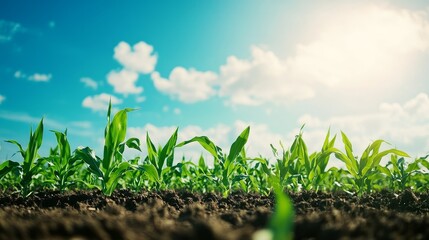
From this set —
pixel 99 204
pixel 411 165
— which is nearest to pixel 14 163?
pixel 99 204

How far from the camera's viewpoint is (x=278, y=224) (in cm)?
94

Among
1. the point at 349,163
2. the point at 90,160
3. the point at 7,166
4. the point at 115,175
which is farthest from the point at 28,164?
the point at 349,163

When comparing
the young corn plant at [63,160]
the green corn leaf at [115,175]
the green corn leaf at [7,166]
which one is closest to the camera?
the green corn leaf at [115,175]

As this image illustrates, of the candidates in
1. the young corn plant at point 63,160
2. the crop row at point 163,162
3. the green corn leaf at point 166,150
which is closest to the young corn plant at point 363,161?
the crop row at point 163,162

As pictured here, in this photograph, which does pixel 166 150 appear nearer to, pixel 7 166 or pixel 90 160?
pixel 90 160

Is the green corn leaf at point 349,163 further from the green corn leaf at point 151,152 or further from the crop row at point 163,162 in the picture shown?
the green corn leaf at point 151,152

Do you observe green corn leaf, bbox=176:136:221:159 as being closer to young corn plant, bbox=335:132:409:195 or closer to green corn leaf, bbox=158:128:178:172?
green corn leaf, bbox=158:128:178:172

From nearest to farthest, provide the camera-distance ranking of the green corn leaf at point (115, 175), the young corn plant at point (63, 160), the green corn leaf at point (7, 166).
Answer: the green corn leaf at point (115, 175)
the green corn leaf at point (7, 166)
the young corn plant at point (63, 160)

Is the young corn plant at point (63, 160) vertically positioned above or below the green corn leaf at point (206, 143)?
below

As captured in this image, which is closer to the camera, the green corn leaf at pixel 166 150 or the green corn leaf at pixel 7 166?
the green corn leaf at pixel 7 166

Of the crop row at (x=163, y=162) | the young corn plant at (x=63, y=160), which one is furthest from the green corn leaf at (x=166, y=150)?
the young corn plant at (x=63, y=160)

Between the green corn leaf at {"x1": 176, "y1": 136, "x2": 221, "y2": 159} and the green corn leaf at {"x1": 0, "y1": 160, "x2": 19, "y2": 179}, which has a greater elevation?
the green corn leaf at {"x1": 176, "y1": 136, "x2": 221, "y2": 159}

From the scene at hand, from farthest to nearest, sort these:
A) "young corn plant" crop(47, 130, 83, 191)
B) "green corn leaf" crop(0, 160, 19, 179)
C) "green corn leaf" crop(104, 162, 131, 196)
→ 1. "young corn plant" crop(47, 130, 83, 191)
2. "green corn leaf" crop(0, 160, 19, 179)
3. "green corn leaf" crop(104, 162, 131, 196)

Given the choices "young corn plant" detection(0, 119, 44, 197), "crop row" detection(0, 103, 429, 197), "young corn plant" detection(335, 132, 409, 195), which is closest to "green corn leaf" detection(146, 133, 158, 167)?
"crop row" detection(0, 103, 429, 197)
